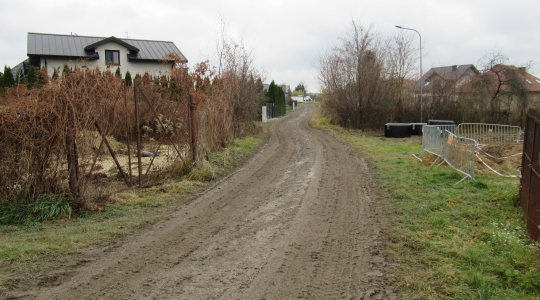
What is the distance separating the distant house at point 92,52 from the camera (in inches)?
1281

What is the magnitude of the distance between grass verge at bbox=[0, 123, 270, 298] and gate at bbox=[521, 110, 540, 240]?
242 inches

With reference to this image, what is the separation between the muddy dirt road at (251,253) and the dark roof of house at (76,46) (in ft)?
95.0

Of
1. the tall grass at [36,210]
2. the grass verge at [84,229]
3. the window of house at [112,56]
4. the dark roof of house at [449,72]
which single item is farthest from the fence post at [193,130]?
the window of house at [112,56]

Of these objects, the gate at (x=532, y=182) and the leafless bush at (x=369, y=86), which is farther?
the leafless bush at (x=369, y=86)

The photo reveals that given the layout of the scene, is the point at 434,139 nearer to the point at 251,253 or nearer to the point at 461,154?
the point at 461,154

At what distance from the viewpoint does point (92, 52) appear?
112ft

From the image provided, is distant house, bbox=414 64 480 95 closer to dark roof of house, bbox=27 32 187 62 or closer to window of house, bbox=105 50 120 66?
dark roof of house, bbox=27 32 187 62

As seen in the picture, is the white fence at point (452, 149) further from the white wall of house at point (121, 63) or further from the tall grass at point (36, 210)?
the white wall of house at point (121, 63)

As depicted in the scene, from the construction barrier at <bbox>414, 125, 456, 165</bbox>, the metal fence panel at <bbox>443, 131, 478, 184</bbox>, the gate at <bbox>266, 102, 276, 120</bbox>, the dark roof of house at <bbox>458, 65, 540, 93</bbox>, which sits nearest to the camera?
the metal fence panel at <bbox>443, 131, 478, 184</bbox>

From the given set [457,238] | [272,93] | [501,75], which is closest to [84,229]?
[457,238]

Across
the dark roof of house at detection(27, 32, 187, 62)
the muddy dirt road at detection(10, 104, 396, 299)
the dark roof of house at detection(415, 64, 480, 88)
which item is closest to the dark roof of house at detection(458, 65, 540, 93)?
the dark roof of house at detection(415, 64, 480, 88)

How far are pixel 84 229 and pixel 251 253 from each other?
10.0 ft

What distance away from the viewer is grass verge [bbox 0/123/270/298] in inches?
196

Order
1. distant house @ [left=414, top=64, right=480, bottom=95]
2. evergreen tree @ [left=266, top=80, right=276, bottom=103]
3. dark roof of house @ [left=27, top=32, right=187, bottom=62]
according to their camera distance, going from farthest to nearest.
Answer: evergreen tree @ [left=266, top=80, right=276, bottom=103] < dark roof of house @ [left=27, top=32, right=187, bottom=62] < distant house @ [left=414, top=64, right=480, bottom=95]
